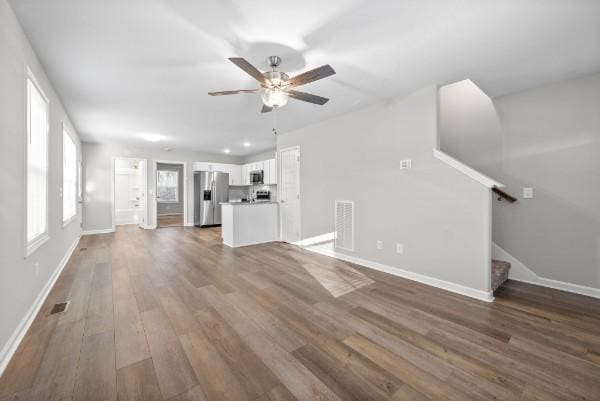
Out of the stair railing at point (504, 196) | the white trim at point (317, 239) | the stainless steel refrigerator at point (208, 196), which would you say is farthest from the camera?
the stainless steel refrigerator at point (208, 196)

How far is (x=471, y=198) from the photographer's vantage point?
8.54 feet

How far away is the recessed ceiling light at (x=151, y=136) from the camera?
17.5 feet

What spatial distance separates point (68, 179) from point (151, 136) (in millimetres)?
1841

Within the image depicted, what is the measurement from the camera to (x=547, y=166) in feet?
9.40

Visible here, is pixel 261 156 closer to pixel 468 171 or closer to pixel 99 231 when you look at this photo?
pixel 99 231

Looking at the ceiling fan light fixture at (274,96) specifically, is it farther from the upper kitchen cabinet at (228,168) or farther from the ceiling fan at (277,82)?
the upper kitchen cabinet at (228,168)

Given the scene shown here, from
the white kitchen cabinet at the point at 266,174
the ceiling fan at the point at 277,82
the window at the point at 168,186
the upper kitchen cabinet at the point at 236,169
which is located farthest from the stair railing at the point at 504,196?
the window at the point at 168,186

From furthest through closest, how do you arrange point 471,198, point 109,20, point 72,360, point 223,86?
1. point 223,86
2. point 471,198
3. point 109,20
4. point 72,360

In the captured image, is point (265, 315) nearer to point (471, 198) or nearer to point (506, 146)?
point (471, 198)

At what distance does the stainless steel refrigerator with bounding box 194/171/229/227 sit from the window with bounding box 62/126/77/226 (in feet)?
10.1

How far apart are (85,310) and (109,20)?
8.17 feet

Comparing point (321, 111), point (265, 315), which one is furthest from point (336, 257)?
point (321, 111)

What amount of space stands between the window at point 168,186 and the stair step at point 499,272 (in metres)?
10.7

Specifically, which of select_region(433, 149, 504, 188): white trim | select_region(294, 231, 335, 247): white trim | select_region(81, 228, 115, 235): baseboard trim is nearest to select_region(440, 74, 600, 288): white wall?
select_region(433, 149, 504, 188): white trim
